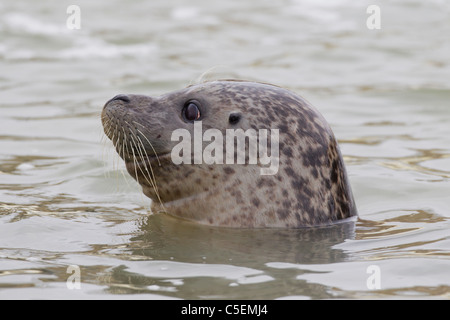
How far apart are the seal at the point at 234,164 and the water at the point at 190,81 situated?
12cm

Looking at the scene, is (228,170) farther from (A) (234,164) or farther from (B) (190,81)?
(B) (190,81)

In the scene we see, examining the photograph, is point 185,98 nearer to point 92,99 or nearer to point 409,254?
point 409,254

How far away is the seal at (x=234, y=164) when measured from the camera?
548 centimetres

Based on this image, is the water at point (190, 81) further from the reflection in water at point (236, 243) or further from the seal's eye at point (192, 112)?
the seal's eye at point (192, 112)

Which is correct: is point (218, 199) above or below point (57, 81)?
below

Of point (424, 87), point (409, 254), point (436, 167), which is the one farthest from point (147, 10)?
point (409, 254)

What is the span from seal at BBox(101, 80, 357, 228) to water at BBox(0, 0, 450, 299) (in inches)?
4.7

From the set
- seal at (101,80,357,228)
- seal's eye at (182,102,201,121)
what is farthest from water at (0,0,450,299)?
seal's eye at (182,102,201,121)

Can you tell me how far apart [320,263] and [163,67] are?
7162mm

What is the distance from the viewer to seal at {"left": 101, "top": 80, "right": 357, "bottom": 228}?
548cm
